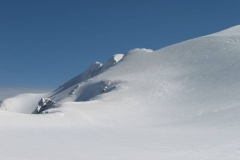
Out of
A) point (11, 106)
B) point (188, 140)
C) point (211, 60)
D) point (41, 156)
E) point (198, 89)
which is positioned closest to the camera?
point (41, 156)

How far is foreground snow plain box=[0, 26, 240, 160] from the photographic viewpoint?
16969 millimetres

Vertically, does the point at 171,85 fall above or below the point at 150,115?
above

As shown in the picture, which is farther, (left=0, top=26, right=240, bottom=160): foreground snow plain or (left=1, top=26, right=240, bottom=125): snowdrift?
(left=1, top=26, right=240, bottom=125): snowdrift

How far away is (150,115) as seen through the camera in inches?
1464

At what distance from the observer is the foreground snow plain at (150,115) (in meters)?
17.0

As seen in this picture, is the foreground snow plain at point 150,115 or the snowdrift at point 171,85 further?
the snowdrift at point 171,85

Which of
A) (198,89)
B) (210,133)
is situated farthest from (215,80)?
(210,133)

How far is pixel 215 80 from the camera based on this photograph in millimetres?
47312

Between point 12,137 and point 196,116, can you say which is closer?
point 12,137

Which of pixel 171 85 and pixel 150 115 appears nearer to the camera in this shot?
pixel 150 115

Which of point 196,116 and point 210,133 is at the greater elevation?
point 196,116

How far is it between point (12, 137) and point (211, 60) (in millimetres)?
44443

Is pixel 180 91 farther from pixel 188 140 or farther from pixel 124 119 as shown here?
pixel 188 140

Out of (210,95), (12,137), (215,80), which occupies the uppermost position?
(215,80)
